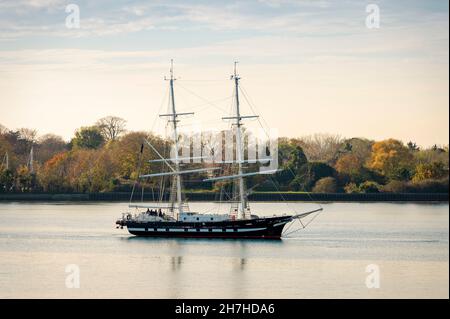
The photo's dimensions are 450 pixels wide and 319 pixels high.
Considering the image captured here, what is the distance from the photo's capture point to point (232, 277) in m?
50.4

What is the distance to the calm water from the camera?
46.5 meters

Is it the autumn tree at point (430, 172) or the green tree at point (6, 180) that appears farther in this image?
the green tree at point (6, 180)

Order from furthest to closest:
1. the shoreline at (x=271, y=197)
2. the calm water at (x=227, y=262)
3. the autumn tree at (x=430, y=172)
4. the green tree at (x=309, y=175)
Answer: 1. the green tree at (x=309, y=175)
2. the autumn tree at (x=430, y=172)
3. the shoreline at (x=271, y=197)
4. the calm water at (x=227, y=262)

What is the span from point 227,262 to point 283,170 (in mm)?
63749

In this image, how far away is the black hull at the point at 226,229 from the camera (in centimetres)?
6725

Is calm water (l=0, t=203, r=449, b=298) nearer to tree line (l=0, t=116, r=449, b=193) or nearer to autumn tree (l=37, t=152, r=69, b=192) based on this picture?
tree line (l=0, t=116, r=449, b=193)

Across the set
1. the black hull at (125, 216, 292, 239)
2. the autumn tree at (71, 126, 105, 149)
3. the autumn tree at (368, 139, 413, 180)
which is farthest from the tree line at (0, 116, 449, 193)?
the black hull at (125, 216, 292, 239)

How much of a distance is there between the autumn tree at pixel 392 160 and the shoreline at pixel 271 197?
4.91 m

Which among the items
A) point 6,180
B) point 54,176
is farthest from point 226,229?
point 6,180

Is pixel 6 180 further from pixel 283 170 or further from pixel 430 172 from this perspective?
pixel 430 172

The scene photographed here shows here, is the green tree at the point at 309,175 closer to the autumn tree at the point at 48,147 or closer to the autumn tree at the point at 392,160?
the autumn tree at the point at 392,160

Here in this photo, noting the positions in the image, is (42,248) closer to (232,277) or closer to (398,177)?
(232,277)

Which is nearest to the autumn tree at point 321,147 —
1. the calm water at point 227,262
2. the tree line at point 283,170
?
the tree line at point 283,170

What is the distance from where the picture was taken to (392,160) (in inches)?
4919
